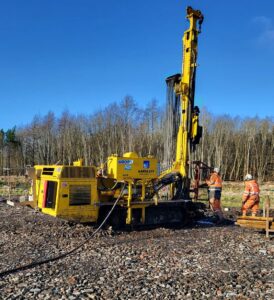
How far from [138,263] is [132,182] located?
14.4ft

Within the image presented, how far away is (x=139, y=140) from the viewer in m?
50.2

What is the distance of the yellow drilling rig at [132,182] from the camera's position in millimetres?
10875

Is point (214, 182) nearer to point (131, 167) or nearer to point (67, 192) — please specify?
point (131, 167)

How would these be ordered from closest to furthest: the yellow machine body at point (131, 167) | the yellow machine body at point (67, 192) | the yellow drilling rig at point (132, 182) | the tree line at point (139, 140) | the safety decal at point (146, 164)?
the yellow machine body at point (67, 192)
the yellow drilling rig at point (132, 182)
the yellow machine body at point (131, 167)
the safety decal at point (146, 164)
the tree line at point (139, 140)

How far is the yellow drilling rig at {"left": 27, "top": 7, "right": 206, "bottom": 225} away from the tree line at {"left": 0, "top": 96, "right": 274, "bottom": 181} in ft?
109

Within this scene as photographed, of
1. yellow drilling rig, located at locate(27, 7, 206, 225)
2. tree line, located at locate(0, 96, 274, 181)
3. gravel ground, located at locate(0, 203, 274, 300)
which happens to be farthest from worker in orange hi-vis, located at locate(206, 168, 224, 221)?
tree line, located at locate(0, 96, 274, 181)

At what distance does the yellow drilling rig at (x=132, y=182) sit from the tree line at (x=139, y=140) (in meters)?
33.3

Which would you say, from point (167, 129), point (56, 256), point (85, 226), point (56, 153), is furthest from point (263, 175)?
point (56, 256)

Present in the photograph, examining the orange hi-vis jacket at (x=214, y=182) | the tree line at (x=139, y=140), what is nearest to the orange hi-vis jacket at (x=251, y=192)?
the orange hi-vis jacket at (x=214, y=182)

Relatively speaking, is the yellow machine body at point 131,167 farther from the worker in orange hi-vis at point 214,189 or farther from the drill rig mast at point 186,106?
the worker in orange hi-vis at point 214,189

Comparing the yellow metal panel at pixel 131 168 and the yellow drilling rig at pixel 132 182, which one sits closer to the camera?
the yellow drilling rig at pixel 132 182

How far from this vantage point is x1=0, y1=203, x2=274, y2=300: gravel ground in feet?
19.7

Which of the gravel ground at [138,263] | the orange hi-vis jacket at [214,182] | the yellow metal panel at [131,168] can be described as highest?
the yellow metal panel at [131,168]

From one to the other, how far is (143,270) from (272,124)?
50969 millimetres
